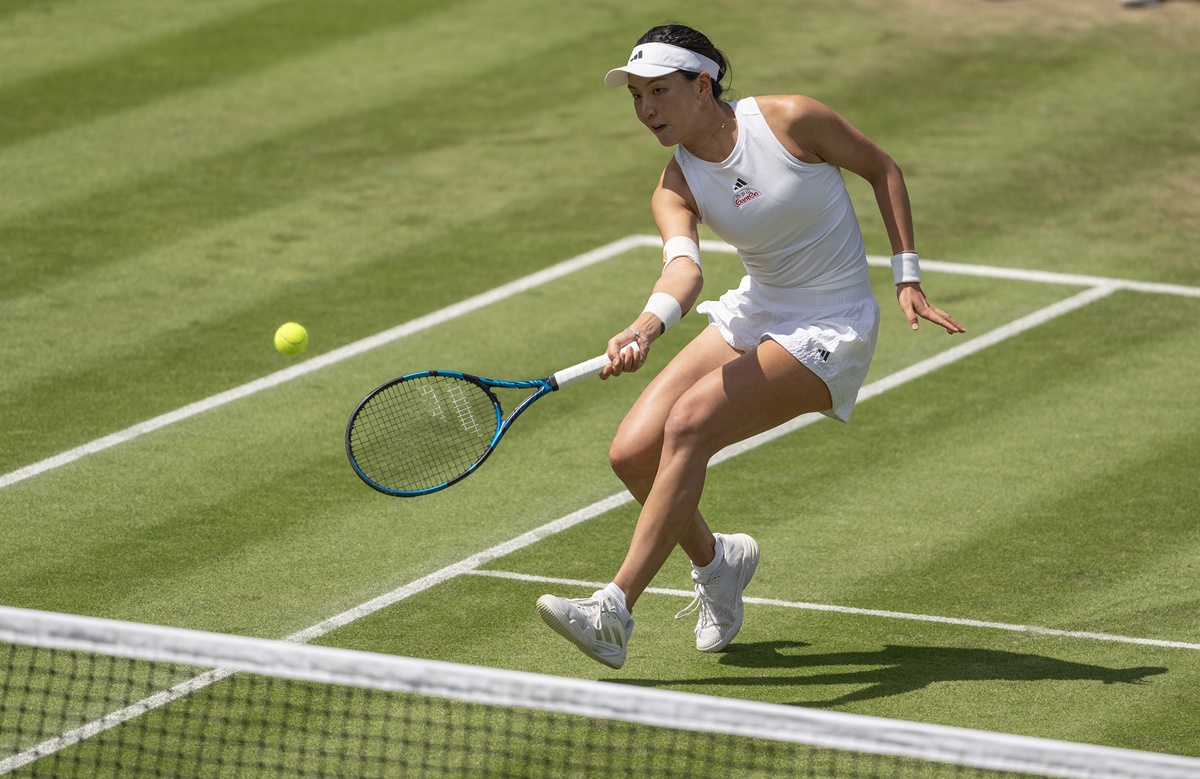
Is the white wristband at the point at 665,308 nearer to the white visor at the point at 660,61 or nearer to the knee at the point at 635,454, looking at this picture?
the knee at the point at 635,454

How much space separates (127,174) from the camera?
14055 mm

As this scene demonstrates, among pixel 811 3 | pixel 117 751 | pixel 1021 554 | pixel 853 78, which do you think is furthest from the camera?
pixel 811 3

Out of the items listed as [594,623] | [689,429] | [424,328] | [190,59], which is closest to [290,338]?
[424,328]

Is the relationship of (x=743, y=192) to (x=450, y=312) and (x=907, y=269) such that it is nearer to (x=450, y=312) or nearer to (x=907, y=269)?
(x=907, y=269)

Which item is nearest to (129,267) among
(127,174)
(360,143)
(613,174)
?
(127,174)

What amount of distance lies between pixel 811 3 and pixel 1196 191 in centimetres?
588

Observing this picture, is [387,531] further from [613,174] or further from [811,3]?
[811,3]

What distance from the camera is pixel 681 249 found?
23.1 feet

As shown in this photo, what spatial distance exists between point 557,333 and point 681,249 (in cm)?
431

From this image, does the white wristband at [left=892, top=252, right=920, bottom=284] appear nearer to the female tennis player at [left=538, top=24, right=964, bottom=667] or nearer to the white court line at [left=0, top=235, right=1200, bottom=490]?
the female tennis player at [left=538, top=24, right=964, bottom=667]

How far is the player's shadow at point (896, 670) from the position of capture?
22.8ft

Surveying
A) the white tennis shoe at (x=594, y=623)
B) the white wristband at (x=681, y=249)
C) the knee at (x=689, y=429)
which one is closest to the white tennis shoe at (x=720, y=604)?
the white tennis shoe at (x=594, y=623)

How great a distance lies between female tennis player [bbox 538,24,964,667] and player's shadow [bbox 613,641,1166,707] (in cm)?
26

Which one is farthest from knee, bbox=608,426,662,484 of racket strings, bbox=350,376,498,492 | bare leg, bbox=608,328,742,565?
racket strings, bbox=350,376,498,492
